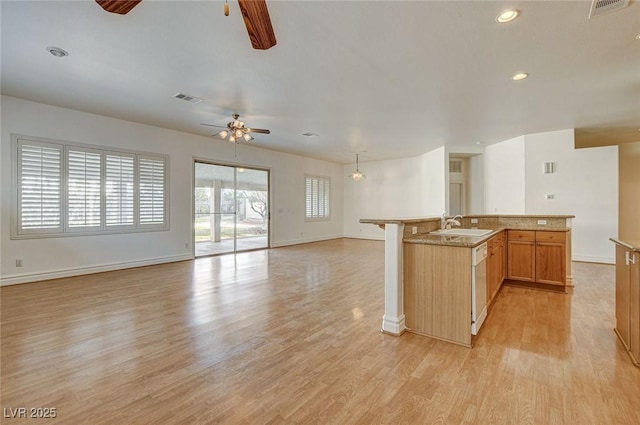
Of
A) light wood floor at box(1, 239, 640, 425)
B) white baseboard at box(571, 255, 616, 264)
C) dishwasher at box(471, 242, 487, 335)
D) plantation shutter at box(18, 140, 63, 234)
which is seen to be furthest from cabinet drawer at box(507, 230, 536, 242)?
plantation shutter at box(18, 140, 63, 234)

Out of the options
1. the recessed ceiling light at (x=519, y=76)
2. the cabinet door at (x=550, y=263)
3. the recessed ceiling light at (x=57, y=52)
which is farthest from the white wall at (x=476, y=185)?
the recessed ceiling light at (x=57, y=52)

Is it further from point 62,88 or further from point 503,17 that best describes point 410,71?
point 62,88

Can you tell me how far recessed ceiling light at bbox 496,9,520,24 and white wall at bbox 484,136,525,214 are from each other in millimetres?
5140

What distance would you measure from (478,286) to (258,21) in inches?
109

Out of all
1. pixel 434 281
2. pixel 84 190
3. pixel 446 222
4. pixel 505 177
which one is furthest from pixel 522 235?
pixel 84 190

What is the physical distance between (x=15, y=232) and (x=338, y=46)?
18.2ft

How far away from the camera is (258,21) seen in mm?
1766

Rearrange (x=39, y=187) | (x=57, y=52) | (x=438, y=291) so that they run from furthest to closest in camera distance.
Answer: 1. (x=39, y=187)
2. (x=57, y=52)
3. (x=438, y=291)

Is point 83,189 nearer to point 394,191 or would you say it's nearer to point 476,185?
point 394,191

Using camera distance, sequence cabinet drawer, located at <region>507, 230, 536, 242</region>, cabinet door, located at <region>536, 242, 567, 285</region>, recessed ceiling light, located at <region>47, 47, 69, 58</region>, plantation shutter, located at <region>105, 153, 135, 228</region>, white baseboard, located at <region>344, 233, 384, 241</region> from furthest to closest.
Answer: white baseboard, located at <region>344, 233, 384, 241</region>
plantation shutter, located at <region>105, 153, 135, 228</region>
cabinet drawer, located at <region>507, 230, 536, 242</region>
cabinet door, located at <region>536, 242, 567, 285</region>
recessed ceiling light, located at <region>47, 47, 69, 58</region>

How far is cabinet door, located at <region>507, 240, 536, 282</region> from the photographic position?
4223 millimetres

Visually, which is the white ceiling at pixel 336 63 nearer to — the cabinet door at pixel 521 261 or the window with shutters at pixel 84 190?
the window with shutters at pixel 84 190

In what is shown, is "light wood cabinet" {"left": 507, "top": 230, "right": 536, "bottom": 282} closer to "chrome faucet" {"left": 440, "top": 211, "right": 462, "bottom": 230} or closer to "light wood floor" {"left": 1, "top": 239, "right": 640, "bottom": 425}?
"light wood floor" {"left": 1, "top": 239, "right": 640, "bottom": 425}

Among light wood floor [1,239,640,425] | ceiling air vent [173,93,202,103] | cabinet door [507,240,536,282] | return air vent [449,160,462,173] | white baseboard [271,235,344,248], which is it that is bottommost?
light wood floor [1,239,640,425]
